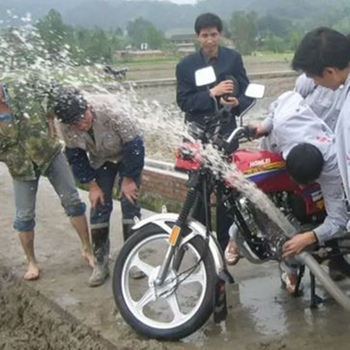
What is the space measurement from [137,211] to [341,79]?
2023 millimetres

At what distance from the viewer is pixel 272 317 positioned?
427 centimetres

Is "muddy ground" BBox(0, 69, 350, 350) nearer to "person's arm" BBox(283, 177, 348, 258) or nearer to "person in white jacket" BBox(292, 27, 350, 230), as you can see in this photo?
"person's arm" BBox(283, 177, 348, 258)

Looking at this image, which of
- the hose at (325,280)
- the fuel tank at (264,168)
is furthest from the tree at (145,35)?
the hose at (325,280)

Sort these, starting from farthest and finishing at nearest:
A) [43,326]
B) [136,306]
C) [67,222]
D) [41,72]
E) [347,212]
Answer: [67,222] < [41,72] < [43,326] < [136,306] < [347,212]

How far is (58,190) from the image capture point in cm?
516

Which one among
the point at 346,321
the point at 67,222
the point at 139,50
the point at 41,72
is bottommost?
the point at 139,50

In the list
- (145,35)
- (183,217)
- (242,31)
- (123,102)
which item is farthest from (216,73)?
(242,31)

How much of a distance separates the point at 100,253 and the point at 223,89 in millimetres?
1445

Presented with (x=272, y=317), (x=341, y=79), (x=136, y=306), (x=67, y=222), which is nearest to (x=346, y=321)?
(x=272, y=317)

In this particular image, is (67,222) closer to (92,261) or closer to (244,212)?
(92,261)

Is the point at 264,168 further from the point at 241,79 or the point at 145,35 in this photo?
the point at 145,35

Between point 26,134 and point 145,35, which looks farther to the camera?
point 145,35

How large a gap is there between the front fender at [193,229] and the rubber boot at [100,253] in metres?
0.96

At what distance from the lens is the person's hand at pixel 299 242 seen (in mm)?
3754
